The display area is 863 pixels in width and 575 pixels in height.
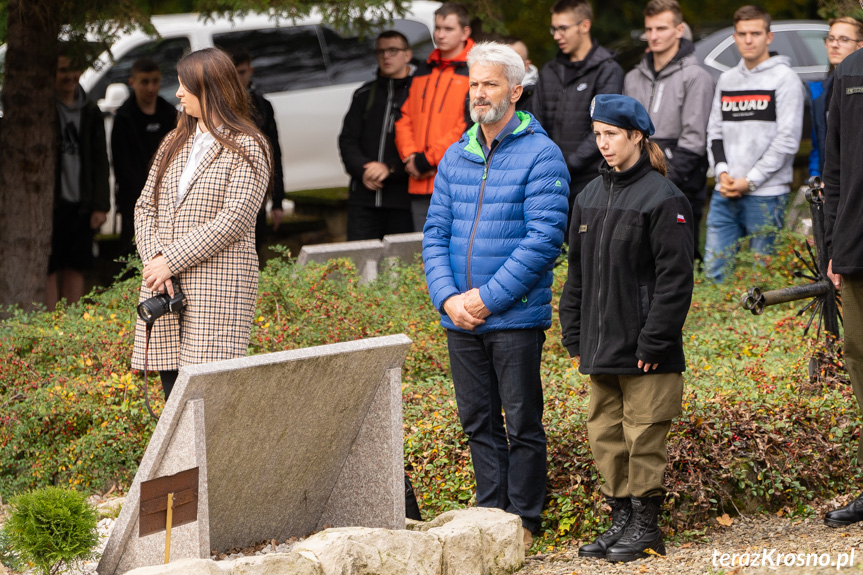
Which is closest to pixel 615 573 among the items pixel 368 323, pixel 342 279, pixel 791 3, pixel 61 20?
pixel 368 323

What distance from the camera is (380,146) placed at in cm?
874

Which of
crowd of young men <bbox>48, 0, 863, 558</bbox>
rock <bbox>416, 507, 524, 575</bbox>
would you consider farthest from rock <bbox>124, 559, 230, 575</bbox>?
crowd of young men <bbox>48, 0, 863, 558</bbox>

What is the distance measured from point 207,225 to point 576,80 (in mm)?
4201

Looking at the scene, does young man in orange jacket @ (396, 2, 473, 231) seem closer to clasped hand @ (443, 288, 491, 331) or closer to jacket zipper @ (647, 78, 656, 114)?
jacket zipper @ (647, 78, 656, 114)

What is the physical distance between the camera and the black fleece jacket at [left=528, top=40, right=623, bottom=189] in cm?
797

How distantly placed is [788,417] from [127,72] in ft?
24.8

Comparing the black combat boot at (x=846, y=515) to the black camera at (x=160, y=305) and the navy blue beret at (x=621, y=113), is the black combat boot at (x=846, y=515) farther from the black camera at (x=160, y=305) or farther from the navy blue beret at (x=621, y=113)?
the black camera at (x=160, y=305)

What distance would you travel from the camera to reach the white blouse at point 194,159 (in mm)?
4781

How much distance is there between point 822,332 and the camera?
6355mm

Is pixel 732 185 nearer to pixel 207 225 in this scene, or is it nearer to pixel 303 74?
pixel 207 225

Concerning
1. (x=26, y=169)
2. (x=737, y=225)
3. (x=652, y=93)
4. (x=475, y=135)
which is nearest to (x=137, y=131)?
(x=26, y=169)

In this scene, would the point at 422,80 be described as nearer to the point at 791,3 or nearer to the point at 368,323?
the point at 368,323

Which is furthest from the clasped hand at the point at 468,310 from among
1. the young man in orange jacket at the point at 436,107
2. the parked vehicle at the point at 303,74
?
the parked vehicle at the point at 303,74

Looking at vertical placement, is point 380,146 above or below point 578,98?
below
